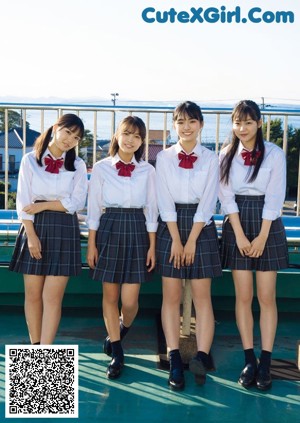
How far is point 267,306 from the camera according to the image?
9.45 feet

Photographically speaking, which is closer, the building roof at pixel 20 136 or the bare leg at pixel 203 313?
the bare leg at pixel 203 313

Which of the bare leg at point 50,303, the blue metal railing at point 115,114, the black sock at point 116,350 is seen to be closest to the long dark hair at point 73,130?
the bare leg at point 50,303

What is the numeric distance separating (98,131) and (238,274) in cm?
183

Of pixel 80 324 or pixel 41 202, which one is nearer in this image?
pixel 41 202

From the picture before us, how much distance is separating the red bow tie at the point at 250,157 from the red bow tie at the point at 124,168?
0.54 meters

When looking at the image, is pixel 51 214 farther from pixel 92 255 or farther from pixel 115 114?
pixel 115 114

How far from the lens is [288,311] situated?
12.9 ft

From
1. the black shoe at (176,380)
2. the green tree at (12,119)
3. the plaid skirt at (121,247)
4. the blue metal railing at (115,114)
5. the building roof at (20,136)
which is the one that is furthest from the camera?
the building roof at (20,136)

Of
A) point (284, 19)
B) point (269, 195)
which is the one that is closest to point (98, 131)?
point (269, 195)

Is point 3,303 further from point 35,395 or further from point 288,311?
point 288,311

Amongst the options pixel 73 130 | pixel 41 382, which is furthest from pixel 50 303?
pixel 73 130

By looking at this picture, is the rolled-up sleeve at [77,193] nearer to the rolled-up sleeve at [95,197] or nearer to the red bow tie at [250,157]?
the rolled-up sleeve at [95,197]

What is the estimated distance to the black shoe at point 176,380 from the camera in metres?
2.75

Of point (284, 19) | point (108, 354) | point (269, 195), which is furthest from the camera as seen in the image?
point (284, 19)
